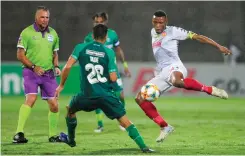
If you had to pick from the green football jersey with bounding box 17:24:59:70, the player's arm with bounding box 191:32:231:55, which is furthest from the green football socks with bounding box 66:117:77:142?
the player's arm with bounding box 191:32:231:55

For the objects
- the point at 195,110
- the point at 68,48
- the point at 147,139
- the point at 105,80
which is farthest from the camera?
the point at 68,48

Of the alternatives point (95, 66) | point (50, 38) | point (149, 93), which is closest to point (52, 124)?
point (50, 38)

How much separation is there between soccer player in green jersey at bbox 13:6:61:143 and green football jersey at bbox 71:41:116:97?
1772 millimetres

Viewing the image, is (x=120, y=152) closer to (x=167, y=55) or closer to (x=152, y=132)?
(x=167, y=55)

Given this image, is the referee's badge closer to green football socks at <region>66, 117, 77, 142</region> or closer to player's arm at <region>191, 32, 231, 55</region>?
green football socks at <region>66, 117, 77, 142</region>

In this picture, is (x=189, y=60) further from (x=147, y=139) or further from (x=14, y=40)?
(x=147, y=139)

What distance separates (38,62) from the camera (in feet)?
34.8

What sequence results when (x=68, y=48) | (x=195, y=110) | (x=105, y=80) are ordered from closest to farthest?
(x=105, y=80), (x=195, y=110), (x=68, y=48)

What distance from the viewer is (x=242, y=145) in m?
10.0

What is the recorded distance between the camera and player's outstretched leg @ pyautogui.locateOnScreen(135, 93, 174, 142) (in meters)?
9.98

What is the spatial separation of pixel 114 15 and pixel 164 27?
14433mm

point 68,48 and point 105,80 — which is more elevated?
point 105,80

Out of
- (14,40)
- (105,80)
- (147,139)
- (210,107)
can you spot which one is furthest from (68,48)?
(105,80)

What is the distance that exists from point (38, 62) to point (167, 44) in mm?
2060
